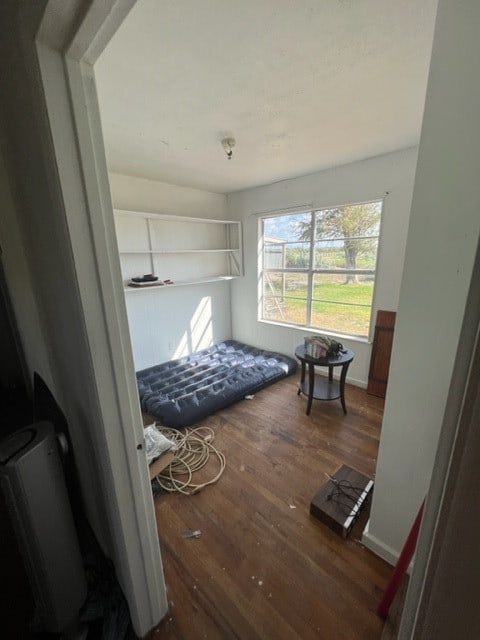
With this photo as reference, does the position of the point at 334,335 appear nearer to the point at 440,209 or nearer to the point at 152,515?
the point at 440,209

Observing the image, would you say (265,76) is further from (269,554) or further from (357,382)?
(357,382)

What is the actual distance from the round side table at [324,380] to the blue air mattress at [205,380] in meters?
0.52

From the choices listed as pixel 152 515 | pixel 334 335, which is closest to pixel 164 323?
pixel 334 335

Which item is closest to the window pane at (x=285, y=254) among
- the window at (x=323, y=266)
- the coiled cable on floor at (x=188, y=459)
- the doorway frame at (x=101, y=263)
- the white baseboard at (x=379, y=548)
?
the window at (x=323, y=266)

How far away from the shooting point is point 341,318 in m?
3.20

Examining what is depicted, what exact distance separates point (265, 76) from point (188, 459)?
2542 mm

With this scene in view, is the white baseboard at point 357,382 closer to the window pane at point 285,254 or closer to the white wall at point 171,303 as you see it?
the window pane at point 285,254

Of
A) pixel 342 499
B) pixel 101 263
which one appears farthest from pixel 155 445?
pixel 101 263

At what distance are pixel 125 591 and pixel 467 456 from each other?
146 cm

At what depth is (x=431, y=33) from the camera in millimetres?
1101

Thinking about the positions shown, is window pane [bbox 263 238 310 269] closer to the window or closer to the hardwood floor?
the window

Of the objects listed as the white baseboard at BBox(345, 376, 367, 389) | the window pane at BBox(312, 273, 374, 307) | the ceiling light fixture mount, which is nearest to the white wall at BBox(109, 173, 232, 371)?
the ceiling light fixture mount

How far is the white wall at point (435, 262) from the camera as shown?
83cm

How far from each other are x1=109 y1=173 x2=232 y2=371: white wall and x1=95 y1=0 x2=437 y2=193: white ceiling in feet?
2.89
